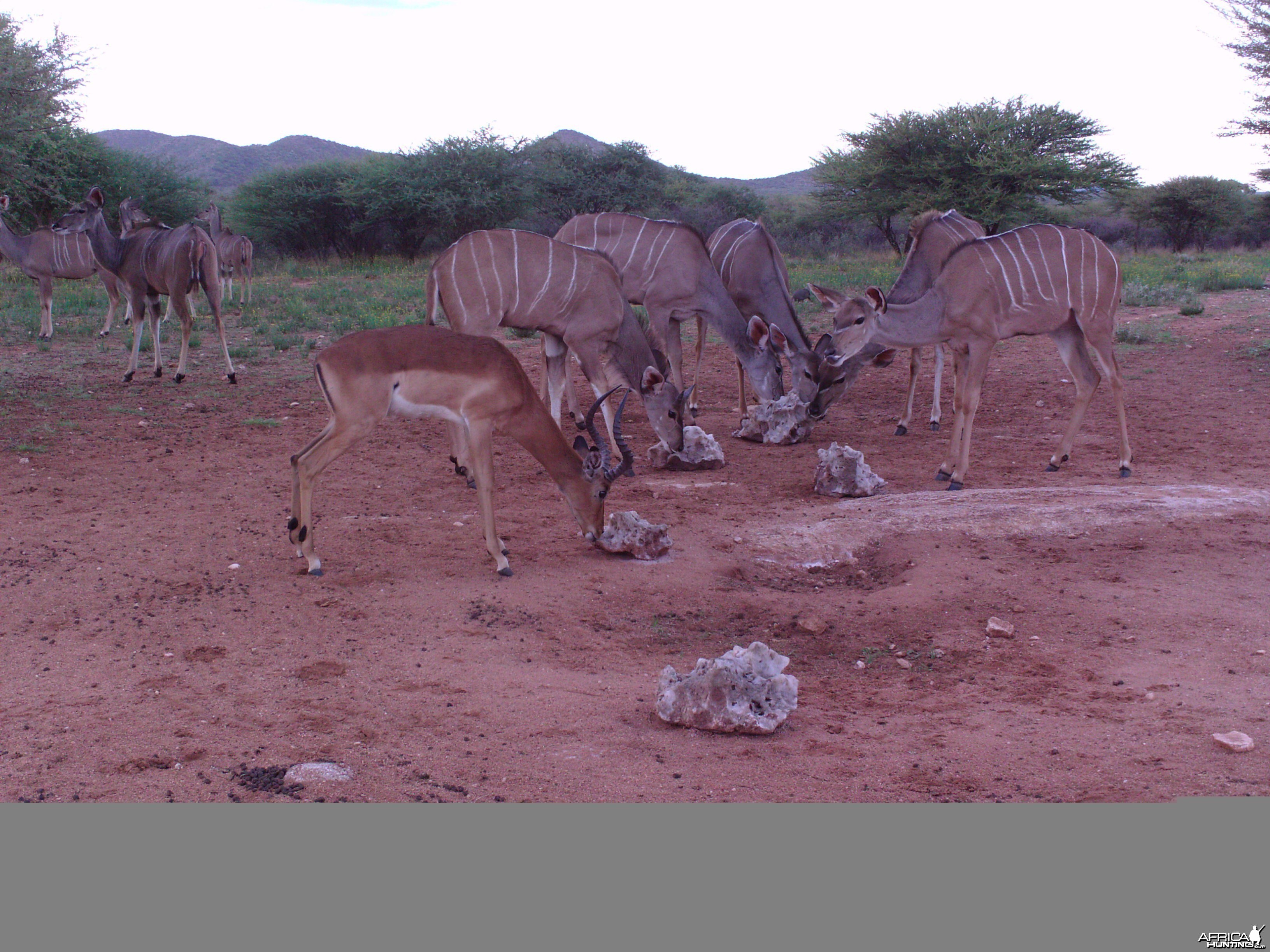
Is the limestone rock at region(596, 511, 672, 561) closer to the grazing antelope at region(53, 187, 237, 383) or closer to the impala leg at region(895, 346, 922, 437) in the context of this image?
the impala leg at region(895, 346, 922, 437)

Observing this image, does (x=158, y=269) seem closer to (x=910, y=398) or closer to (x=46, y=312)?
(x=46, y=312)

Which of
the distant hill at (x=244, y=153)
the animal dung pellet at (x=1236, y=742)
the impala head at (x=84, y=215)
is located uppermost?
the distant hill at (x=244, y=153)

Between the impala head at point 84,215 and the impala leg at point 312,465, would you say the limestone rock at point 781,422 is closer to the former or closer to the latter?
the impala leg at point 312,465

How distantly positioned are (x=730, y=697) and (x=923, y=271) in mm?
7309

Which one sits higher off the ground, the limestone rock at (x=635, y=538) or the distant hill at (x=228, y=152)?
the distant hill at (x=228, y=152)

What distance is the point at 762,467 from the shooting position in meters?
9.63

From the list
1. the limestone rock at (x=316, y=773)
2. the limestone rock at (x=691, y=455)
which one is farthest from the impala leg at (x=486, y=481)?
the limestone rock at (x=691, y=455)

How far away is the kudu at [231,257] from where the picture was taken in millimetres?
21391

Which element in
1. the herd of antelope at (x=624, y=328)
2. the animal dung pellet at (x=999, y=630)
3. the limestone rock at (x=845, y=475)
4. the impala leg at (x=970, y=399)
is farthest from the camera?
the impala leg at (x=970, y=399)

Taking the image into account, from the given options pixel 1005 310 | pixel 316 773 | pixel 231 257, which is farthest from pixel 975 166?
pixel 316 773

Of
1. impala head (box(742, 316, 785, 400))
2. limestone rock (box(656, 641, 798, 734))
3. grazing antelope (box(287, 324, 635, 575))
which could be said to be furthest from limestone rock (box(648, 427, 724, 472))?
limestone rock (box(656, 641, 798, 734))

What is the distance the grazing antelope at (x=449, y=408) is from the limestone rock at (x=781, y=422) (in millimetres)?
3759

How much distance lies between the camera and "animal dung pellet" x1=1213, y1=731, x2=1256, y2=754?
4027 millimetres

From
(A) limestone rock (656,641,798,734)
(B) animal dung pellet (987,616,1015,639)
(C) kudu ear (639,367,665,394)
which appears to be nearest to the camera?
→ (A) limestone rock (656,641,798,734)
